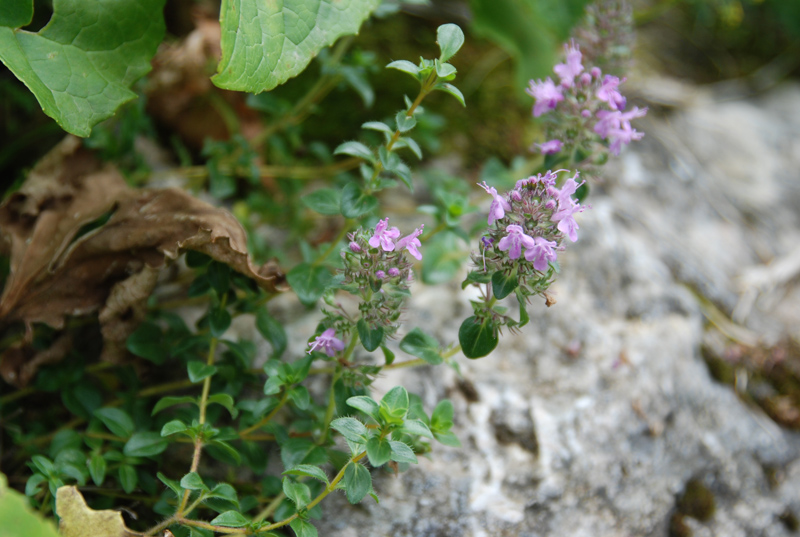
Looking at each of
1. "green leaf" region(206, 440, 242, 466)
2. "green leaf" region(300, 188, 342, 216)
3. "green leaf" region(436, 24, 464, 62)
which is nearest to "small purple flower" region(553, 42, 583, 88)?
"green leaf" region(436, 24, 464, 62)

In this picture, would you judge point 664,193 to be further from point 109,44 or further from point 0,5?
point 0,5

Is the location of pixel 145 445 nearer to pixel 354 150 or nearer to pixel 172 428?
pixel 172 428

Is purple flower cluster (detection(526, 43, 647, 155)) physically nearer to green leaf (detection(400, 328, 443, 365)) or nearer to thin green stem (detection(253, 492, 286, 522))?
green leaf (detection(400, 328, 443, 365))

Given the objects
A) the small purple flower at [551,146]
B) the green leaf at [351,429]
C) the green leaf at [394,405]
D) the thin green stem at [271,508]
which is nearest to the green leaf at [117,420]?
the thin green stem at [271,508]

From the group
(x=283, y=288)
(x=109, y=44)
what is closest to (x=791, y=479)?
(x=283, y=288)

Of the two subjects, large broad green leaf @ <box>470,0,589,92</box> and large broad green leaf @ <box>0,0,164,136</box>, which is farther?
large broad green leaf @ <box>470,0,589,92</box>

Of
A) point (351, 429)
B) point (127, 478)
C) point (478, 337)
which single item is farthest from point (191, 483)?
point (478, 337)
